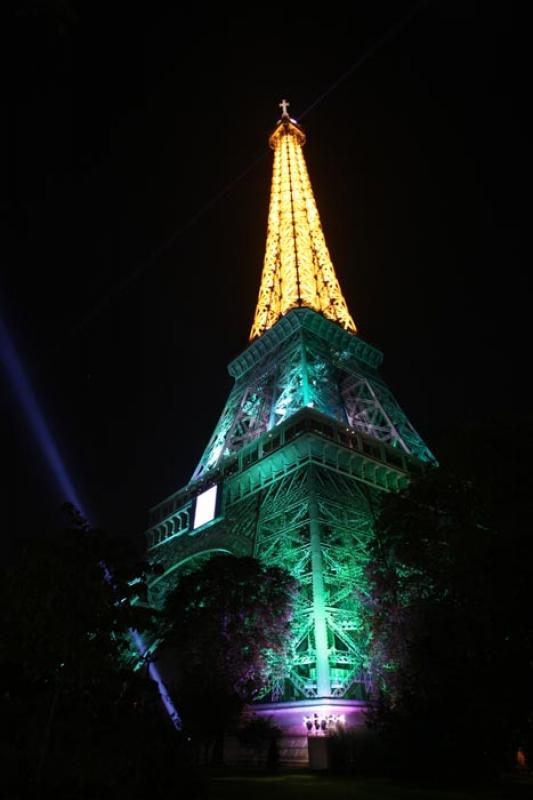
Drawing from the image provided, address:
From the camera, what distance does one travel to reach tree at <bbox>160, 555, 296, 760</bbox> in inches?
803

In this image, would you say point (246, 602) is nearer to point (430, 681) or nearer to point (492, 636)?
point (430, 681)

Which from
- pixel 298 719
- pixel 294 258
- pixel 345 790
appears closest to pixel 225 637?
pixel 298 719

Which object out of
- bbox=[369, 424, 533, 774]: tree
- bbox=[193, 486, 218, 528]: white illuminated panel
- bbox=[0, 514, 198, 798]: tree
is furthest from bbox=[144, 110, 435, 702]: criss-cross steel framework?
bbox=[0, 514, 198, 798]: tree

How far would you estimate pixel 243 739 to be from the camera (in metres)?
20.8

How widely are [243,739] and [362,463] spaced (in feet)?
56.9

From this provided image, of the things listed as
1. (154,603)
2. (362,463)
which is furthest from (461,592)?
(154,603)

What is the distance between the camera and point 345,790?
43.7 ft

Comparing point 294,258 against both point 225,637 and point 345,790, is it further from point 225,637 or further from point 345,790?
point 345,790

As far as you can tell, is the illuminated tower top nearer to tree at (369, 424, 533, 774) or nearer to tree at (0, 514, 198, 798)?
tree at (369, 424, 533, 774)

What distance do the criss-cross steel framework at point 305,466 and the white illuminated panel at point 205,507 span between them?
1.48 ft

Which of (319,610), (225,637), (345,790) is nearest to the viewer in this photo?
(345,790)

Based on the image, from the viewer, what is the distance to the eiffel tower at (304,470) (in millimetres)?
24359

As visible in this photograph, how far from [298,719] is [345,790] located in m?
9.80

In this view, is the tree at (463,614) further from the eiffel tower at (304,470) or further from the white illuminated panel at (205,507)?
the white illuminated panel at (205,507)
